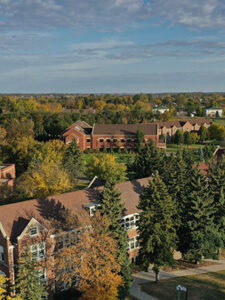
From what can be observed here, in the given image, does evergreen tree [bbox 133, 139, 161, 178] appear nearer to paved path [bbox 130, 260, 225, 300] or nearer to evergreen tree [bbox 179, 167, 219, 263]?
evergreen tree [bbox 179, 167, 219, 263]

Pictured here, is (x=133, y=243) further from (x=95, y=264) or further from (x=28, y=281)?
(x=28, y=281)

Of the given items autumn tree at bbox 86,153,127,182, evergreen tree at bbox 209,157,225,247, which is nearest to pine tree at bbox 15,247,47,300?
evergreen tree at bbox 209,157,225,247

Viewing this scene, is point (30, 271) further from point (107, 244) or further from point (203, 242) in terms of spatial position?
point (203, 242)

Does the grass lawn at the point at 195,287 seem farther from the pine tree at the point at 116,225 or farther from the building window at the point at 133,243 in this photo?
the building window at the point at 133,243

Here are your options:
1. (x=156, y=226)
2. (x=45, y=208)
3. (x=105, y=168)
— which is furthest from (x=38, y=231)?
(x=105, y=168)

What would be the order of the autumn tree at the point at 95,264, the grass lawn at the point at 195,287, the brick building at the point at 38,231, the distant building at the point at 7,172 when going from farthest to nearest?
the distant building at the point at 7,172, the grass lawn at the point at 195,287, the brick building at the point at 38,231, the autumn tree at the point at 95,264

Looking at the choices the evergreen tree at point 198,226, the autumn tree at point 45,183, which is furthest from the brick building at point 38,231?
the evergreen tree at point 198,226
